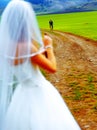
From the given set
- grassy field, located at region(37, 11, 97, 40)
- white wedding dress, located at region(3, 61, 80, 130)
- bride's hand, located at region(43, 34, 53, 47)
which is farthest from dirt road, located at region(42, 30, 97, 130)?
grassy field, located at region(37, 11, 97, 40)

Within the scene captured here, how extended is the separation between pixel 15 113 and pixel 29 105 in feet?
0.62

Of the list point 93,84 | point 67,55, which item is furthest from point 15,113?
point 67,55

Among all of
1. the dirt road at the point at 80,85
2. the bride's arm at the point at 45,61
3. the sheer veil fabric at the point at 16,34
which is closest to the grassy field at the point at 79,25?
the dirt road at the point at 80,85

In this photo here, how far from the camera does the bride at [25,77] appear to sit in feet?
17.7

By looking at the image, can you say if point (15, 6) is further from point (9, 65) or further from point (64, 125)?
point (64, 125)

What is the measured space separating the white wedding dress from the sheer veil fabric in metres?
0.13

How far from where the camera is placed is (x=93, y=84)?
13398 mm

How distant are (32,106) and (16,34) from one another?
0.84 m

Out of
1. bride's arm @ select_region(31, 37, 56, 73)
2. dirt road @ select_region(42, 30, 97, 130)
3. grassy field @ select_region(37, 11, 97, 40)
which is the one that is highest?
bride's arm @ select_region(31, 37, 56, 73)

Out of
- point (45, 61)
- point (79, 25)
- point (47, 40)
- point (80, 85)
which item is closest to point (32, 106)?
point (45, 61)

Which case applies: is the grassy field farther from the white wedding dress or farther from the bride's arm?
the bride's arm

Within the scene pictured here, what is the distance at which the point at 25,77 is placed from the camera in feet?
Result: 18.5

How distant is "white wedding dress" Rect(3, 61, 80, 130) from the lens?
18.4 ft

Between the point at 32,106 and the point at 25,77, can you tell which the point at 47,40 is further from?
the point at 32,106
